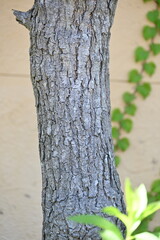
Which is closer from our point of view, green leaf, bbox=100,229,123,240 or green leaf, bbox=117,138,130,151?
green leaf, bbox=100,229,123,240

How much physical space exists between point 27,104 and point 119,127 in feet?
2.23

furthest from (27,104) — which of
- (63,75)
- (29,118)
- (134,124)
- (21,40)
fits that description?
(63,75)

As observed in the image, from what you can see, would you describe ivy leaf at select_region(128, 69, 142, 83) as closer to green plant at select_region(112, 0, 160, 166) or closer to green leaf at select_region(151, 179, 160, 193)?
green plant at select_region(112, 0, 160, 166)

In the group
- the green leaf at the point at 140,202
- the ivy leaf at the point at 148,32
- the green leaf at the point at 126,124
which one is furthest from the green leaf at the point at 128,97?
the green leaf at the point at 140,202

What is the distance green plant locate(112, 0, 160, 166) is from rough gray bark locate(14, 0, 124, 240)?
5.46 feet

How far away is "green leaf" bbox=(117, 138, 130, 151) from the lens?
3.91 metres

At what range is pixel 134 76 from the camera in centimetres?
389

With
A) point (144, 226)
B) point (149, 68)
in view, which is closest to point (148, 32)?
point (149, 68)

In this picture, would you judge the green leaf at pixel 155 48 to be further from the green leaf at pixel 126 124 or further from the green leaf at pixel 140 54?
the green leaf at pixel 126 124

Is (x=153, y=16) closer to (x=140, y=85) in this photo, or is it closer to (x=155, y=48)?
(x=155, y=48)

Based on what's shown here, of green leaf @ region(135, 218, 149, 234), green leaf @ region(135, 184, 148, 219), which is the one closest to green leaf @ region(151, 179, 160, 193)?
green leaf @ region(135, 218, 149, 234)

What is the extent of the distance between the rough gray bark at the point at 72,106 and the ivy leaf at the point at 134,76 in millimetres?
1664

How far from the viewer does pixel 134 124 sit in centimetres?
394

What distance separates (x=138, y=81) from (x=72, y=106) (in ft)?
5.84
